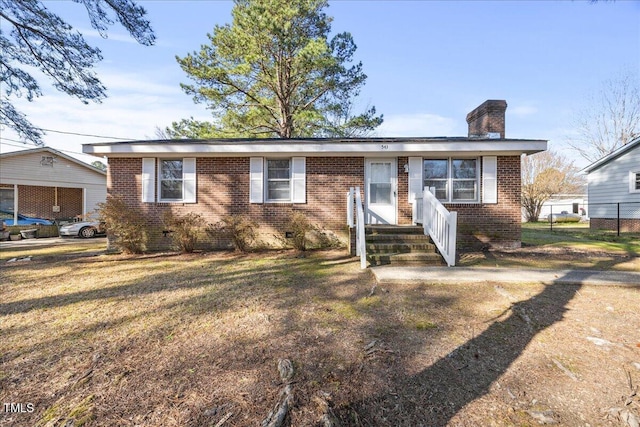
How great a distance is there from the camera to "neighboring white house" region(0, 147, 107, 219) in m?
15.9

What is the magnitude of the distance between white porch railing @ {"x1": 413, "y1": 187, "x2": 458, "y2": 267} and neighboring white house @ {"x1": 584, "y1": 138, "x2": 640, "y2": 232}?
1089 centimetres

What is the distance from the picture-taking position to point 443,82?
15.8 metres

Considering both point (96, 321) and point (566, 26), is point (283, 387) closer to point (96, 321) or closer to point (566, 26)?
point (96, 321)

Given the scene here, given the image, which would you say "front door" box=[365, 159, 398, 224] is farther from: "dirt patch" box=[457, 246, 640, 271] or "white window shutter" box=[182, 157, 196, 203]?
"white window shutter" box=[182, 157, 196, 203]

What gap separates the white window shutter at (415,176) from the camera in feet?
28.2

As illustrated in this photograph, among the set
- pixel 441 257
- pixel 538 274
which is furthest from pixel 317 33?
pixel 538 274

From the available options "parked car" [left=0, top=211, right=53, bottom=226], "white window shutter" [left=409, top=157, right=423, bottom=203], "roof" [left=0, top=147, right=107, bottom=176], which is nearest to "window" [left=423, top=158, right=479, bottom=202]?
"white window shutter" [left=409, top=157, right=423, bottom=203]

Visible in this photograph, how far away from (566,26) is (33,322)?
540 inches

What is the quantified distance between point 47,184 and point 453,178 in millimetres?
20701

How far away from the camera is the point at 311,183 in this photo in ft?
28.7

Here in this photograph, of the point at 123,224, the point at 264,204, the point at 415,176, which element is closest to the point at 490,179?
the point at 415,176

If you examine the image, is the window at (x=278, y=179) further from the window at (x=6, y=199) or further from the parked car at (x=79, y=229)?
the window at (x=6, y=199)

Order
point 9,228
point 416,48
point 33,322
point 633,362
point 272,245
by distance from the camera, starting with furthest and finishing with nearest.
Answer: point 9,228 < point 416,48 < point 272,245 < point 33,322 < point 633,362

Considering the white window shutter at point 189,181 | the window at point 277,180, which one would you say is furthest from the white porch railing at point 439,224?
the white window shutter at point 189,181
